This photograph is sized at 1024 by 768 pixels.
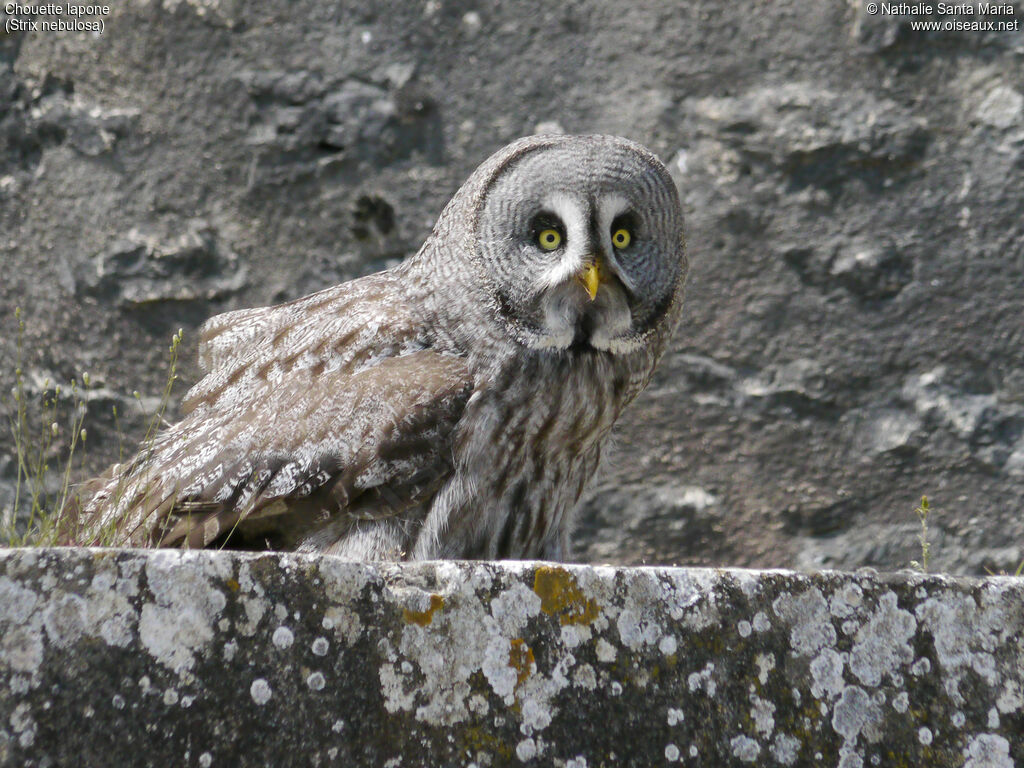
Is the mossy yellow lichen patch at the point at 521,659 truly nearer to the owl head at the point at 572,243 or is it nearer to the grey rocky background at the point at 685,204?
the owl head at the point at 572,243

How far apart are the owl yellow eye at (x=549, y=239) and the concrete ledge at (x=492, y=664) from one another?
4.94ft

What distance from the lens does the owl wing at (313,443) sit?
308cm

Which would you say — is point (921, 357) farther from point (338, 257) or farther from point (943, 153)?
point (338, 257)

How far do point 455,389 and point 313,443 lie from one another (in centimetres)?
40

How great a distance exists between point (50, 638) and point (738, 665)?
1.10 metres

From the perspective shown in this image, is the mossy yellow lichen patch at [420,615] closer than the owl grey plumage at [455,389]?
Yes

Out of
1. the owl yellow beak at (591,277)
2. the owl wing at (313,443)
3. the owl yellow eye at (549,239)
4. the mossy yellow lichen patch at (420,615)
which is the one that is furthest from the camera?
the owl yellow eye at (549,239)

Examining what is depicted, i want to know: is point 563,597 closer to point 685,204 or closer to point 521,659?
point 521,659

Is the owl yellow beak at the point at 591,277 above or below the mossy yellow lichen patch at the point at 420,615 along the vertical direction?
below

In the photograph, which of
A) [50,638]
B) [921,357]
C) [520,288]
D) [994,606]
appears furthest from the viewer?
[921,357]

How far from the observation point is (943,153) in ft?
14.7

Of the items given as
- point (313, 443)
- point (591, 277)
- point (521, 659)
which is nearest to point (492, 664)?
point (521, 659)

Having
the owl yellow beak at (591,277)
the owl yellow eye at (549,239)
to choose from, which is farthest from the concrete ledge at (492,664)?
the owl yellow eye at (549,239)

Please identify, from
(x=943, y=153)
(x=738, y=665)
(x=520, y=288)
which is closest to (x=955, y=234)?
(x=943, y=153)
